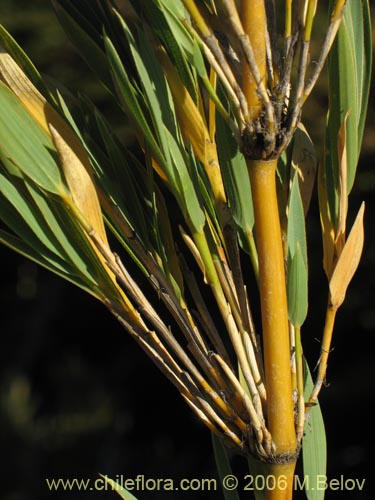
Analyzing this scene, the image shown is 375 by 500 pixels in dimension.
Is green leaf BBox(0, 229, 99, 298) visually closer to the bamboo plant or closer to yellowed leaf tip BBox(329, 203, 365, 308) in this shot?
the bamboo plant

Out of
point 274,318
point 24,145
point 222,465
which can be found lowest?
point 222,465

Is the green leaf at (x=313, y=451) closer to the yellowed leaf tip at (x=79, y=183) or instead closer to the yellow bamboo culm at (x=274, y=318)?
the yellow bamboo culm at (x=274, y=318)

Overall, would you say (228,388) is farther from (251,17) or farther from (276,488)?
(251,17)

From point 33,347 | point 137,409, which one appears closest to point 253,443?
point 137,409

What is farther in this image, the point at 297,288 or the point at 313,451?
the point at 313,451

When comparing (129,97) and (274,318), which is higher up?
(129,97)

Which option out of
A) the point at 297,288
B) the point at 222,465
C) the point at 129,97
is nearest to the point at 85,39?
the point at 129,97

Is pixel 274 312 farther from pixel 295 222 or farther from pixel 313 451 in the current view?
pixel 313 451

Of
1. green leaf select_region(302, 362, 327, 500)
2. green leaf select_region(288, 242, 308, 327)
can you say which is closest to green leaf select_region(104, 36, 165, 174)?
green leaf select_region(288, 242, 308, 327)
